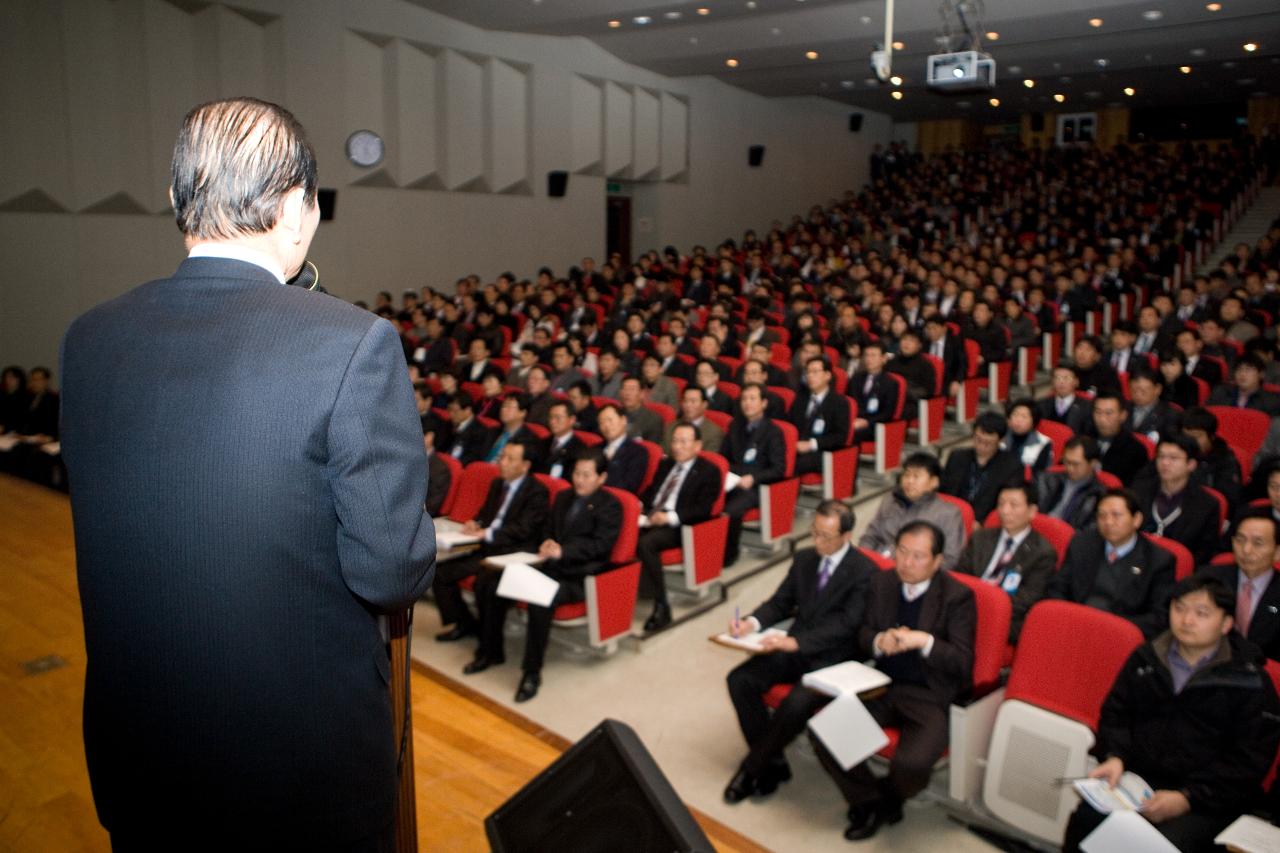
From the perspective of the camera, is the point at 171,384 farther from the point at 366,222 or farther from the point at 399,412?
the point at 366,222

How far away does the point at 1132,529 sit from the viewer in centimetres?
353

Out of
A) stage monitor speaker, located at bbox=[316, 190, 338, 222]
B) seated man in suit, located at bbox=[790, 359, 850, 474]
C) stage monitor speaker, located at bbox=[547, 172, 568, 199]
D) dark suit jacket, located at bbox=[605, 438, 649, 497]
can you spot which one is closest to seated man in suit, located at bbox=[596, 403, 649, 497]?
dark suit jacket, located at bbox=[605, 438, 649, 497]

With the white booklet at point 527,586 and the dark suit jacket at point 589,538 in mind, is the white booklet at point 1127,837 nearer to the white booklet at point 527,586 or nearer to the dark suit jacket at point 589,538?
the white booklet at point 527,586

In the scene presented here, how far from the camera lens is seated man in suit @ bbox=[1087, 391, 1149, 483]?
4984mm

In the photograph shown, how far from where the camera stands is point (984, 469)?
4.88m

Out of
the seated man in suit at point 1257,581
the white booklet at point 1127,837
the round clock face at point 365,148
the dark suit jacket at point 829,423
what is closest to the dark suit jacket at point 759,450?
the dark suit jacket at point 829,423

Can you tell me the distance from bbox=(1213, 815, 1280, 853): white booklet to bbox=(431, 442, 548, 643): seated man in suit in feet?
10.5

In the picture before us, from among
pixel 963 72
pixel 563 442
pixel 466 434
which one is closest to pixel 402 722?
pixel 563 442

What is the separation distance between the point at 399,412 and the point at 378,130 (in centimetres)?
1136

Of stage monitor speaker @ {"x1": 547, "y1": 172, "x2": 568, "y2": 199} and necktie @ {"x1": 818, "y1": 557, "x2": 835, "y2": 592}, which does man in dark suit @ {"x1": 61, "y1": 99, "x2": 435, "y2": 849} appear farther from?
stage monitor speaker @ {"x1": 547, "y1": 172, "x2": 568, "y2": 199}

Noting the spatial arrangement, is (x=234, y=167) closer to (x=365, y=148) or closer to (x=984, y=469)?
(x=984, y=469)

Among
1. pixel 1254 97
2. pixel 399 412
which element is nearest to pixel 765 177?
pixel 1254 97

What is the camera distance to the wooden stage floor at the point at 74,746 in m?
2.76

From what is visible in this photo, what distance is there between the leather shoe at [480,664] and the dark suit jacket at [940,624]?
71.1 inches
